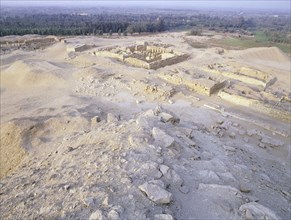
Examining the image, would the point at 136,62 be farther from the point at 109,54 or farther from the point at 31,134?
the point at 31,134

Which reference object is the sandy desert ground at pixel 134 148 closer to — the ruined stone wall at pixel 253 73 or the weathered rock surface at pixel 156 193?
the weathered rock surface at pixel 156 193

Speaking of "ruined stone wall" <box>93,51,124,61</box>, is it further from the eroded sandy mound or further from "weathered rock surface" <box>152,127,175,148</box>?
"weathered rock surface" <box>152,127,175,148</box>

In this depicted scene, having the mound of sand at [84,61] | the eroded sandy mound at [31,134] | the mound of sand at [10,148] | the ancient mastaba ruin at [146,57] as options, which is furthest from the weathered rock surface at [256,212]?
the mound of sand at [84,61]

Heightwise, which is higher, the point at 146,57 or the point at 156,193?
the point at 156,193

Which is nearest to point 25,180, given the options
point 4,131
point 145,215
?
point 145,215

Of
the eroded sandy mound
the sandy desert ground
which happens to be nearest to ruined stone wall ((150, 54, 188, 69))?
the sandy desert ground

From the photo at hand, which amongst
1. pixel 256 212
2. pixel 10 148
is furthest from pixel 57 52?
pixel 256 212

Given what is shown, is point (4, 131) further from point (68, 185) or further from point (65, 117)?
point (68, 185)

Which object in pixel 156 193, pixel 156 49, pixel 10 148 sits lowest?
pixel 156 49
